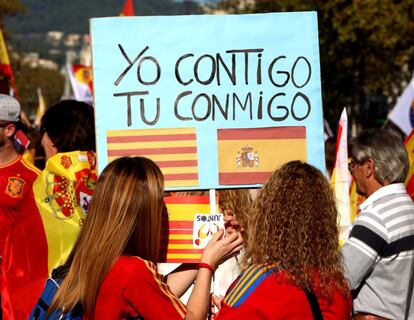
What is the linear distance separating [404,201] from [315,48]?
93 centimetres

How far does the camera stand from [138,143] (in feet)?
14.3

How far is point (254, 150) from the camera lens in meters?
4.41

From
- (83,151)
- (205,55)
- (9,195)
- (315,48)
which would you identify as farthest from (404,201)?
(9,195)

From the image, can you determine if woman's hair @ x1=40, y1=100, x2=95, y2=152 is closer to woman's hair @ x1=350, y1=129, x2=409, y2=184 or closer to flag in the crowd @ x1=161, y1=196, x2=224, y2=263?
flag in the crowd @ x1=161, y1=196, x2=224, y2=263

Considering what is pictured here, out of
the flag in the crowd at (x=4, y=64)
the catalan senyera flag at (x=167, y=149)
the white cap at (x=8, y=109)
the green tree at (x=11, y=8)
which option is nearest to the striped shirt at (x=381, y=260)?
the catalan senyera flag at (x=167, y=149)

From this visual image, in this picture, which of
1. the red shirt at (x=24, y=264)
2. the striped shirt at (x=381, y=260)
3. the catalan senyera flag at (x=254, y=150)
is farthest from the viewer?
the red shirt at (x=24, y=264)

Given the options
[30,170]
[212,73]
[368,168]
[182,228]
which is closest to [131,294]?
[182,228]

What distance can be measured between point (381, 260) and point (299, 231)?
1.16m

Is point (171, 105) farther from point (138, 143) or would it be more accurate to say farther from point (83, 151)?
point (83, 151)

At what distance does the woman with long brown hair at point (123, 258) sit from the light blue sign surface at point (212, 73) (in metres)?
0.75

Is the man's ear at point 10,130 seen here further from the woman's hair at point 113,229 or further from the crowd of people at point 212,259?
the woman's hair at point 113,229

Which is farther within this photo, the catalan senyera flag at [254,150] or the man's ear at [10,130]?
the man's ear at [10,130]

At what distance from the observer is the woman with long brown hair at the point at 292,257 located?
11.5 feet

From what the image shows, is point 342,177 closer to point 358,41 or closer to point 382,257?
point 382,257
